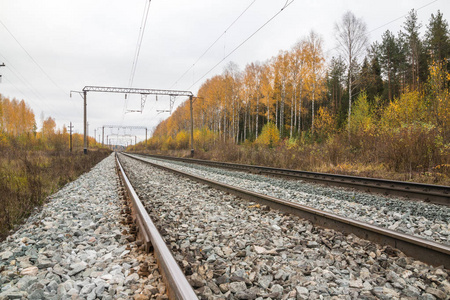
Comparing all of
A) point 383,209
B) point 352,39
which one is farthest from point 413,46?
point 383,209

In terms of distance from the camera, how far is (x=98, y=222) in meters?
4.32

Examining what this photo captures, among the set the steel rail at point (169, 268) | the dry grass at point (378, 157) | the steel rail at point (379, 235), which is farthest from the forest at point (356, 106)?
the steel rail at point (169, 268)

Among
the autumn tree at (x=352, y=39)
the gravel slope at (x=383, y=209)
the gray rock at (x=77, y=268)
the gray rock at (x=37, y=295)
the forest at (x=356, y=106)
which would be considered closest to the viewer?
the gray rock at (x=37, y=295)

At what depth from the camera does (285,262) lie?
9.27ft

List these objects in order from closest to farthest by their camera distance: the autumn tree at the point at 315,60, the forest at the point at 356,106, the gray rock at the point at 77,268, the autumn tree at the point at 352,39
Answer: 1. the gray rock at the point at 77,268
2. the forest at the point at 356,106
3. the autumn tree at the point at 352,39
4. the autumn tree at the point at 315,60

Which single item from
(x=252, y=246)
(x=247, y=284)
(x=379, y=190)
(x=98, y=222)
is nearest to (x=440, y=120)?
(x=379, y=190)

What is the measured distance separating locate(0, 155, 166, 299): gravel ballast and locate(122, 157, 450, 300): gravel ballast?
487mm

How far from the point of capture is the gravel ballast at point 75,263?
85.9 inches

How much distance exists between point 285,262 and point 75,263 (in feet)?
7.55

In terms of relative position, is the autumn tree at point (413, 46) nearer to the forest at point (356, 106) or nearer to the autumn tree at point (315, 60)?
the forest at point (356, 106)

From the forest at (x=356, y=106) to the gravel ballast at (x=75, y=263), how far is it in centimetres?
904

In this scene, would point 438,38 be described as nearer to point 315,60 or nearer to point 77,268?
point 315,60

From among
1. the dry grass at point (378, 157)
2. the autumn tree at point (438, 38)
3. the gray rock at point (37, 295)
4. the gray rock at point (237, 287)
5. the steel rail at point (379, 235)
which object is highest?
the autumn tree at point (438, 38)

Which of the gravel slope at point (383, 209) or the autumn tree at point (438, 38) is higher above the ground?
the autumn tree at point (438, 38)
